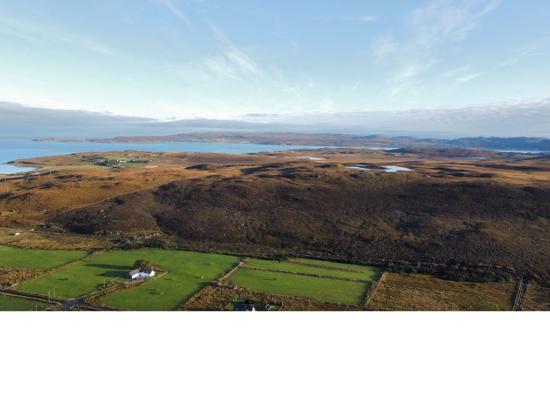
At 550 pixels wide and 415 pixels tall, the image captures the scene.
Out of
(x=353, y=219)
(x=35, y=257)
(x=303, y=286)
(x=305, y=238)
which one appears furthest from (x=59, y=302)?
(x=353, y=219)

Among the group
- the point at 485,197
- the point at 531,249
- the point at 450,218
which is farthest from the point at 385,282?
the point at 485,197

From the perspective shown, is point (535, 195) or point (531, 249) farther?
point (535, 195)

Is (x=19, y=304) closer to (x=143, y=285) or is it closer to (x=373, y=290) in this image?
(x=143, y=285)

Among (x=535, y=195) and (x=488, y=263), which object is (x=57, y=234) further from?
(x=535, y=195)

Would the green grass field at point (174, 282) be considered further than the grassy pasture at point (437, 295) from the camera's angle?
No

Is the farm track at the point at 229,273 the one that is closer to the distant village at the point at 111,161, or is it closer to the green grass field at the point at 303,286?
the green grass field at the point at 303,286

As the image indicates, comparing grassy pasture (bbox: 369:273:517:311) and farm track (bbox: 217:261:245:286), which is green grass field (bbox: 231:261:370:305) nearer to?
farm track (bbox: 217:261:245:286)

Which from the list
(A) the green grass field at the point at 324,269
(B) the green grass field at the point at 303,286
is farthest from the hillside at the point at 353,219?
(B) the green grass field at the point at 303,286
